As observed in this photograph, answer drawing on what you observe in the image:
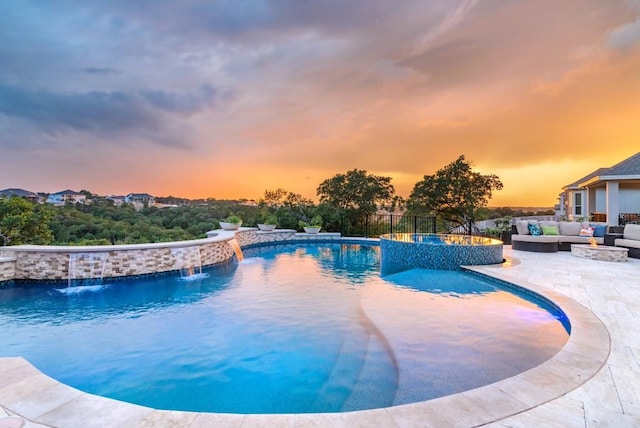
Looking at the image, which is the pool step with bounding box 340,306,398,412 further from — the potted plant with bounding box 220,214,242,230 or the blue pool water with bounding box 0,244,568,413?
the potted plant with bounding box 220,214,242,230

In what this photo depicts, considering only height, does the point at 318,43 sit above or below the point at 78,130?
above

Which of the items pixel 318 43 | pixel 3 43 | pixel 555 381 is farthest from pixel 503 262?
pixel 3 43

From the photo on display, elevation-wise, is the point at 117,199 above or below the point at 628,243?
above

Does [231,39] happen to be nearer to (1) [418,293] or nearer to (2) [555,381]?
(1) [418,293]

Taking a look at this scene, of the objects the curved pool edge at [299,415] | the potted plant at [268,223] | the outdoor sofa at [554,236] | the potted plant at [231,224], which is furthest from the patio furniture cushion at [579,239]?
the potted plant at [231,224]

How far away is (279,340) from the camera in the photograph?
12.1 ft

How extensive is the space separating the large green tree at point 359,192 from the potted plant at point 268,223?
11.1 ft

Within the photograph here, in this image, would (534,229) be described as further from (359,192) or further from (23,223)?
(23,223)

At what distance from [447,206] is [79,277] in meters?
15.5

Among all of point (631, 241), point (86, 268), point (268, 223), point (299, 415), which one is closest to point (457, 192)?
point (631, 241)

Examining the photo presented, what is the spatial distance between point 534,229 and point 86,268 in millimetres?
12449

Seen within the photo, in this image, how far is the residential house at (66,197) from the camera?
12255 millimetres

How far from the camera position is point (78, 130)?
35.1 ft

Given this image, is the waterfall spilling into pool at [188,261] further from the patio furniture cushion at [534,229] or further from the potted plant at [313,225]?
the patio furniture cushion at [534,229]
